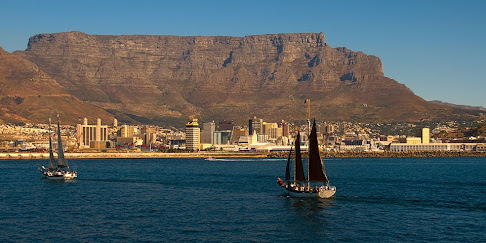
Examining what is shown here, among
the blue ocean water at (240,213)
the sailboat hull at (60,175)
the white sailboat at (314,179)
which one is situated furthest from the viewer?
the sailboat hull at (60,175)

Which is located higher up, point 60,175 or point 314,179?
point 314,179

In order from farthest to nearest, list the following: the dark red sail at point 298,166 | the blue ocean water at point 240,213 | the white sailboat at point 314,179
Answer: the dark red sail at point 298,166 < the white sailboat at point 314,179 < the blue ocean water at point 240,213

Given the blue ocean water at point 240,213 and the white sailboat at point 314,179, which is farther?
the white sailboat at point 314,179

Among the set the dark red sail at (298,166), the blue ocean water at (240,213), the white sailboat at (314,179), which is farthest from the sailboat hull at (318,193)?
the dark red sail at (298,166)

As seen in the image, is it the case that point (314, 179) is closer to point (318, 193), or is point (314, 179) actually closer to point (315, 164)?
point (315, 164)

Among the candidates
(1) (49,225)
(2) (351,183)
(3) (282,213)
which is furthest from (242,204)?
(2) (351,183)

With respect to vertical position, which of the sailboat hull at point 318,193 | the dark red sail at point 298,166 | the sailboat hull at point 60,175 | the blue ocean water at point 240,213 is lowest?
the blue ocean water at point 240,213

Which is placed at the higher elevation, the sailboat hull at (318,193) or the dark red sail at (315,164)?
the dark red sail at (315,164)

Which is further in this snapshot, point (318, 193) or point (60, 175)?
point (60, 175)

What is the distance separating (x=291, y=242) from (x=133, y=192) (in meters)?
51.1

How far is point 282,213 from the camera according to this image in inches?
3378

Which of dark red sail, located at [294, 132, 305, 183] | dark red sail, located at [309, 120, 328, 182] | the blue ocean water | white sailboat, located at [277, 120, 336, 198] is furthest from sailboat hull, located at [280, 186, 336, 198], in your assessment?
dark red sail, located at [294, 132, 305, 183]

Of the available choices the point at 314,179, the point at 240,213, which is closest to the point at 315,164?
the point at 314,179

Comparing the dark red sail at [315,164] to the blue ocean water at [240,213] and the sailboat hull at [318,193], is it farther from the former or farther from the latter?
the blue ocean water at [240,213]
